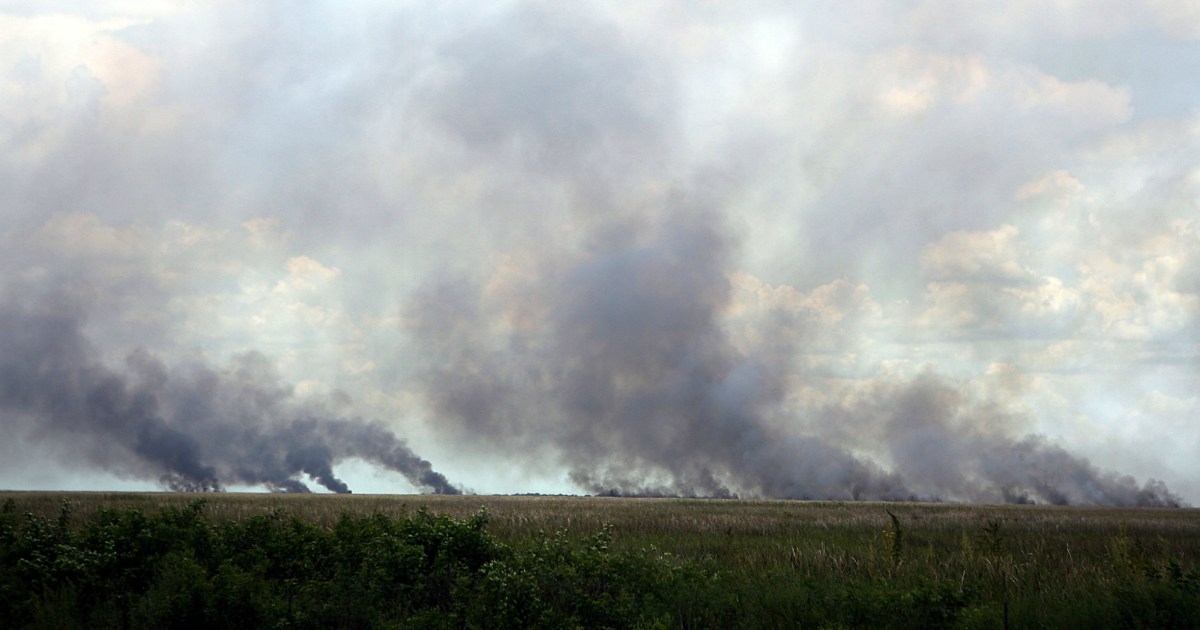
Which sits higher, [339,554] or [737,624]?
[339,554]

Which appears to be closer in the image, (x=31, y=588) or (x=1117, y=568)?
(x=31, y=588)

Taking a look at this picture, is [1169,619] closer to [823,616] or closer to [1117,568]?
[823,616]

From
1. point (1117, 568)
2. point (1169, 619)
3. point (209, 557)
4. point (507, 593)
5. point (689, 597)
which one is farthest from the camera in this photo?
point (1117, 568)

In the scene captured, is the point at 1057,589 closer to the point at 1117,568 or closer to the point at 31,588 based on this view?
the point at 1117,568

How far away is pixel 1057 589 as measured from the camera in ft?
57.8

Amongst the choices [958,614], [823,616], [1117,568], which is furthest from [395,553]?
[1117,568]

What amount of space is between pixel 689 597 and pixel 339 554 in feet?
25.8

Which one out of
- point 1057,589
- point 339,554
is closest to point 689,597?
point 339,554

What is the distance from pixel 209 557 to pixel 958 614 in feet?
53.5

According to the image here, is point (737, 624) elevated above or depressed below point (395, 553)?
below

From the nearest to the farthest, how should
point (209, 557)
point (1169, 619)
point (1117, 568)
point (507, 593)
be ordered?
point (1169, 619)
point (507, 593)
point (209, 557)
point (1117, 568)

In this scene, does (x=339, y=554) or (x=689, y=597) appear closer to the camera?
(x=689, y=597)

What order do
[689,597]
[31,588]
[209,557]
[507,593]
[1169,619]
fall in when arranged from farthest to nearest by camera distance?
[209,557] < [31,588] < [689,597] < [507,593] < [1169,619]

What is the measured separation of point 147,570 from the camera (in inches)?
690
